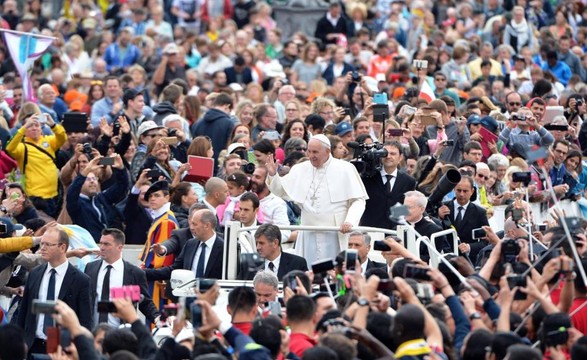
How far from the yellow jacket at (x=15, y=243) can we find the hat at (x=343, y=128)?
4.70m

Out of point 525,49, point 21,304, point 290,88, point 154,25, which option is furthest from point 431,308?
point 154,25

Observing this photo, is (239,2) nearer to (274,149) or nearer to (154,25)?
(154,25)

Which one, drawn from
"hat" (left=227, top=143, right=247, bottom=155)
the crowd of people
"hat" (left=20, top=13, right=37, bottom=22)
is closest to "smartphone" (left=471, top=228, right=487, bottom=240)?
the crowd of people

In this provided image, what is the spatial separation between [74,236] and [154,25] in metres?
13.5

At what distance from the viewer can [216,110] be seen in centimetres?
2108

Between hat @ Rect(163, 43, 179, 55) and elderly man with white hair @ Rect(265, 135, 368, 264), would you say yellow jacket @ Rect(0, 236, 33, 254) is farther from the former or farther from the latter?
hat @ Rect(163, 43, 179, 55)

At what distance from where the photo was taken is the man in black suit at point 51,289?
14.8 m

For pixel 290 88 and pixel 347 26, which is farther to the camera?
pixel 347 26

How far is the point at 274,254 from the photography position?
1538 cm

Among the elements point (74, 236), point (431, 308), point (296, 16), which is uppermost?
point (431, 308)

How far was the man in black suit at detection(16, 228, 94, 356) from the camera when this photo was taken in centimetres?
1477

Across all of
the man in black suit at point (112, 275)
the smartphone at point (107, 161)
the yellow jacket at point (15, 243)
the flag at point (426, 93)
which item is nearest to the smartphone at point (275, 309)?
the man in black suit at point (112, 275)

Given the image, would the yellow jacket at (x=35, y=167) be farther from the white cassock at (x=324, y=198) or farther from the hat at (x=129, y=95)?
the white cassock at (x=324, y=198)

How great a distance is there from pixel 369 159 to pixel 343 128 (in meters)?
2.55
